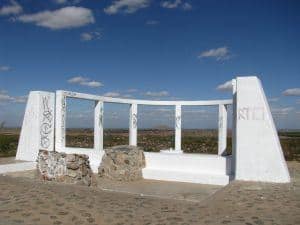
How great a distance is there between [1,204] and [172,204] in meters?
3.34

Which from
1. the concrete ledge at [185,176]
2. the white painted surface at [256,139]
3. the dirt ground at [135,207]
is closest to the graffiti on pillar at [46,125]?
the concrete ledge at [185,176]

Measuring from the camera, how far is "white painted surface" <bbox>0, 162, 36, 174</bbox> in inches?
551

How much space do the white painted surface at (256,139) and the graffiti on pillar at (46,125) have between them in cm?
841

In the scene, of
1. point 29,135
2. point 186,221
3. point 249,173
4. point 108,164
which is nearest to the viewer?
point 186,221

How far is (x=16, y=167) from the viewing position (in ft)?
47.8

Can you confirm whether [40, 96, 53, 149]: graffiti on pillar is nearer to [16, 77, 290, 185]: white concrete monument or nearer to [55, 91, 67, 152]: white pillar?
[16, 77, 290, 185]: white concrete monument

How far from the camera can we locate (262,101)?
11.1 meters

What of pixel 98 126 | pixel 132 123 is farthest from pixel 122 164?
pixel 132 123

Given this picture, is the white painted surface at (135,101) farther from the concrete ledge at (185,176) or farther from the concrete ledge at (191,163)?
the concrete ledge at (185,176)

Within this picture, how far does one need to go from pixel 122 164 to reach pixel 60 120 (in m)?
3.30

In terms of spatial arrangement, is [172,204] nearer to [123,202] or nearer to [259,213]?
[123,202]

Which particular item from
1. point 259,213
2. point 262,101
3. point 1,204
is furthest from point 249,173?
point 1,204

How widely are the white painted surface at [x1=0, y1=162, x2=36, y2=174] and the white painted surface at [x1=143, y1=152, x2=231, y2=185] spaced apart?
181 inches

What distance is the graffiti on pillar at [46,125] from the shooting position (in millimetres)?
16031
